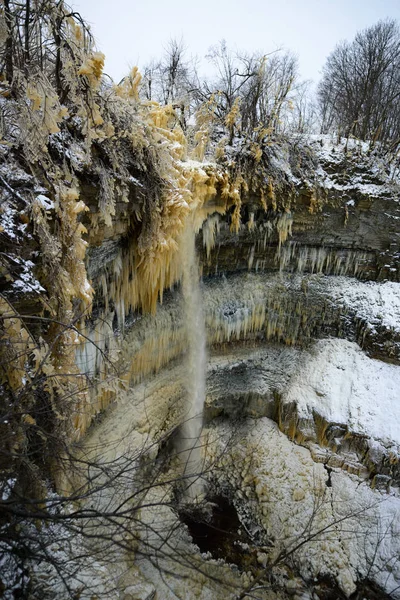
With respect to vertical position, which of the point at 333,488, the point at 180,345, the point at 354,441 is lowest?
the point at 333,488

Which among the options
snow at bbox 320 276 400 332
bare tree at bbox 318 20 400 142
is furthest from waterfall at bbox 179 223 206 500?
bare tree at bbox 318 20 400 142

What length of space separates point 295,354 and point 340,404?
1.88 metres

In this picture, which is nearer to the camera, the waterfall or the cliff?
the cliff

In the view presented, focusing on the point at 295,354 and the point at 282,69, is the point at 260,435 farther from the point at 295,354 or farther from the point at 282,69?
the point at 282,69

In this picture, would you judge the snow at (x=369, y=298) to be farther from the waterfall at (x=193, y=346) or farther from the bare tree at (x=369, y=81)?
the bare tree at (x=369, y=81)

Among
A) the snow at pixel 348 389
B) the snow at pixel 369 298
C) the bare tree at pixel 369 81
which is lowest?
the snow at pixel 348 389

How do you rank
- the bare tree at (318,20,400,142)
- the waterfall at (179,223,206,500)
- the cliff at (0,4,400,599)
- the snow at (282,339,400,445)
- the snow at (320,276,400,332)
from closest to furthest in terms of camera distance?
1. the cliff at (0,4,400,599)
2. the snow at (282,339,400,445)
3. the waterfall at (179,223,206,500)
4. the snow at (320,276,400,332)
5. the bare tree at (318,20,400,142)

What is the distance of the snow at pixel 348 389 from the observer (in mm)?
7496

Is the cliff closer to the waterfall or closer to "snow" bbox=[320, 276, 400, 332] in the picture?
"snow" bbox=[320, 276, 400, 332]

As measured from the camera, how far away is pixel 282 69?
16375 millimetres

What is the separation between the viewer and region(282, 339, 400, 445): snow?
24.6 ft

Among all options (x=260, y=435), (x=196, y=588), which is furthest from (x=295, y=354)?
(x=196, y=588)

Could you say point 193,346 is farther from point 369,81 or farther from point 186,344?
point 369,81

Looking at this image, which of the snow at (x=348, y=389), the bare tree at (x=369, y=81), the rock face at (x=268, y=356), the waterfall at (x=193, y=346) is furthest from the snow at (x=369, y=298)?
the bare tree at (x=369, y=81)
